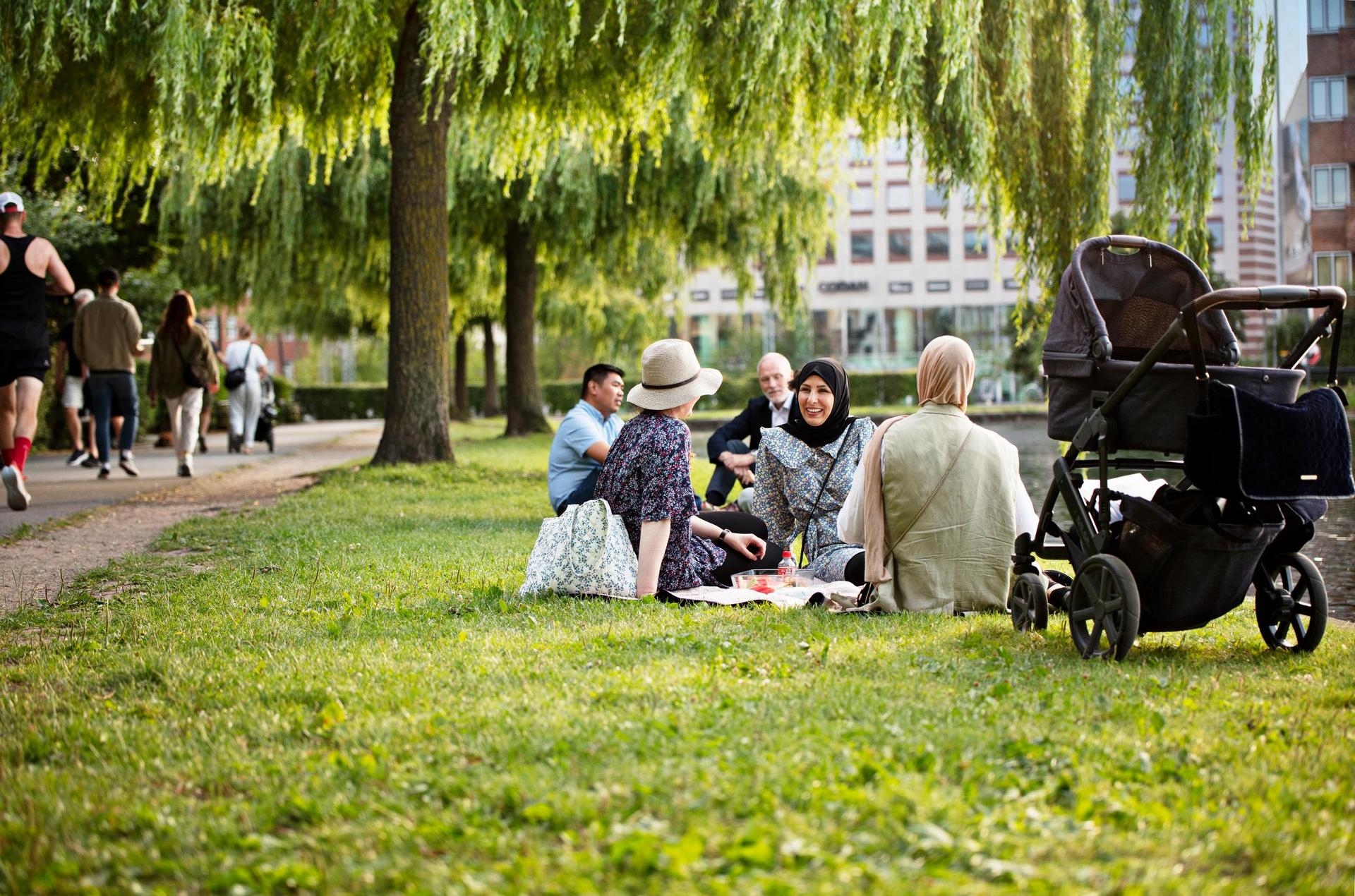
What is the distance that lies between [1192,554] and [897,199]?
83.6 metres

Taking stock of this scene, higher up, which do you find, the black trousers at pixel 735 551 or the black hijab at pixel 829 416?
the black hijab at pixel 829 416

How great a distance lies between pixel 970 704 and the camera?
4.66 metres

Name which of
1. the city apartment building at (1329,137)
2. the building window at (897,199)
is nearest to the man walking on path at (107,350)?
the city apartment building at (1329,137)

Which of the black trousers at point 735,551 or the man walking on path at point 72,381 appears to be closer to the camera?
the black trousers at point 735,551

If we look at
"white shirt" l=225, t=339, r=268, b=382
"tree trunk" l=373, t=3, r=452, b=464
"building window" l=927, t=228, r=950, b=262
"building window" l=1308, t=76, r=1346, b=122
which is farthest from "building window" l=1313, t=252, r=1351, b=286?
"building window" l=927, t=228, r=950, b=262

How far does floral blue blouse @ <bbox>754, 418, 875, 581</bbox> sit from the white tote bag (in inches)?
52.5

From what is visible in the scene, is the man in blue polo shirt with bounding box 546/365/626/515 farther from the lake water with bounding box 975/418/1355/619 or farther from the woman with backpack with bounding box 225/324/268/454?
the woman with backpack with bounding box 225/324/268/454

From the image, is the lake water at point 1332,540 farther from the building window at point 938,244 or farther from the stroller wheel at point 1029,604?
the building window at point 938,244

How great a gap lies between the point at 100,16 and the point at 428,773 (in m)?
10.4

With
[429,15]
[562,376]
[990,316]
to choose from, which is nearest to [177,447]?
[429,15]

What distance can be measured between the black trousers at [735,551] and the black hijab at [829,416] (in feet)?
1.93

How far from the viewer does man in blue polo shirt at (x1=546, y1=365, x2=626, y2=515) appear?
29.1 ft

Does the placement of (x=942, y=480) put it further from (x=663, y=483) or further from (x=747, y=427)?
(x=747, y=427)

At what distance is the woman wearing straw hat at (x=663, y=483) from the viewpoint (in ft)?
23.8
